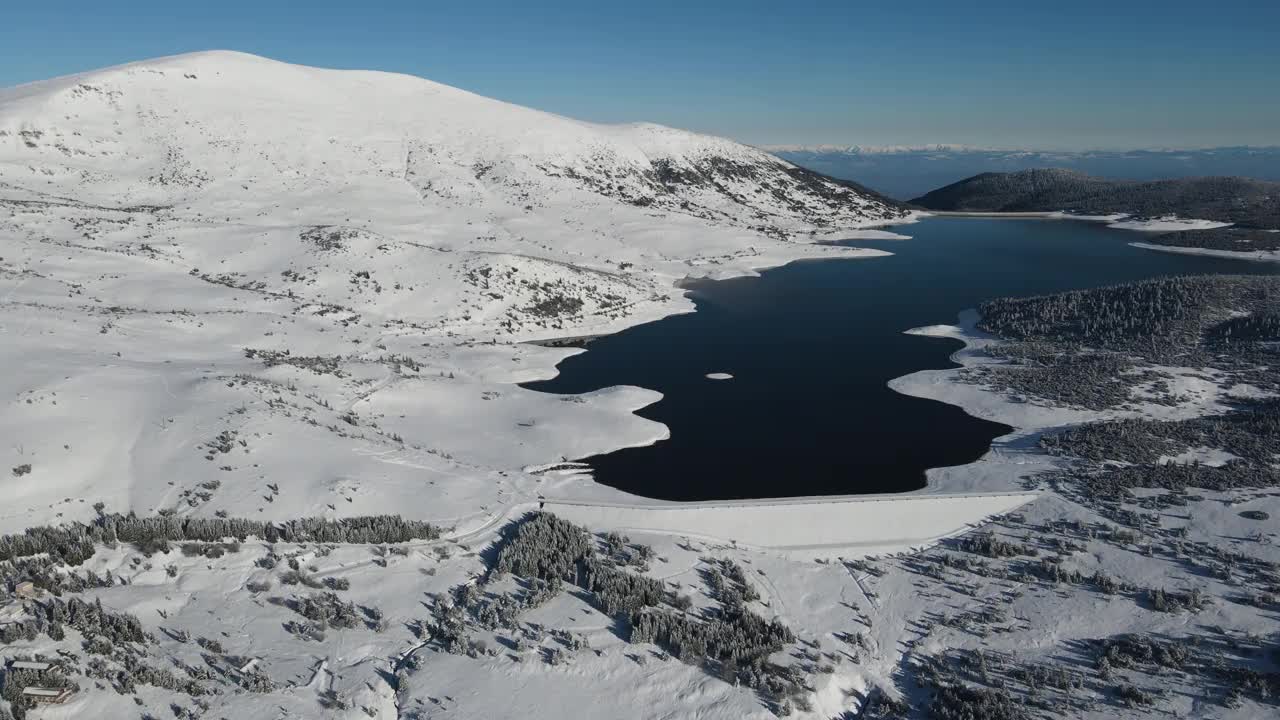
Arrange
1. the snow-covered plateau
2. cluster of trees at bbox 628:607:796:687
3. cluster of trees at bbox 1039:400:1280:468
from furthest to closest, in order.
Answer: cluster of trees at bbox 1039:400:1280:468 → cluster of trees at bbox 628:607:796:687 → the snow-covered plateau

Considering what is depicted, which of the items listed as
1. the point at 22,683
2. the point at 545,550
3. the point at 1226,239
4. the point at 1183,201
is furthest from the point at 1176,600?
the point at 1183,201

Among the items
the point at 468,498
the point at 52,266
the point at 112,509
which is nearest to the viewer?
the point at 112,509

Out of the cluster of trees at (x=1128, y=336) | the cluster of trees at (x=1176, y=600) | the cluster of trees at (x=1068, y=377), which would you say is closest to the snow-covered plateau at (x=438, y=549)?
the cluster of trees at (x=1176, y=600)

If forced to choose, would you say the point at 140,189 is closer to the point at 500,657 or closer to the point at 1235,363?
the point at 500,657

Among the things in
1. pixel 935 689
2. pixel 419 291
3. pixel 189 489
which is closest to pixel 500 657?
pixel 935 689

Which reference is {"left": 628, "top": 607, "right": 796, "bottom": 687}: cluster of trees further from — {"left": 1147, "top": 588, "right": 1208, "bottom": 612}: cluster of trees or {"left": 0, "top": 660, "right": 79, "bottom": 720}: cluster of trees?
{"left": 0, "top": 660, "right": 79, "bottom": 720}: cluster of trees

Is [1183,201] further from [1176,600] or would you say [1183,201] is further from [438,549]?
[438,549]

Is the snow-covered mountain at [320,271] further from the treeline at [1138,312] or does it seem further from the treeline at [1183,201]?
the treeline at [1183,201]

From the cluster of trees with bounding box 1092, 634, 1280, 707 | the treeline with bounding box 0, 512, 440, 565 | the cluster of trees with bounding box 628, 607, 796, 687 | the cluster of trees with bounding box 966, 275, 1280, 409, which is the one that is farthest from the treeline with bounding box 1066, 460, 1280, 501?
the treeline with bounding box 0, 512, 440, 565
